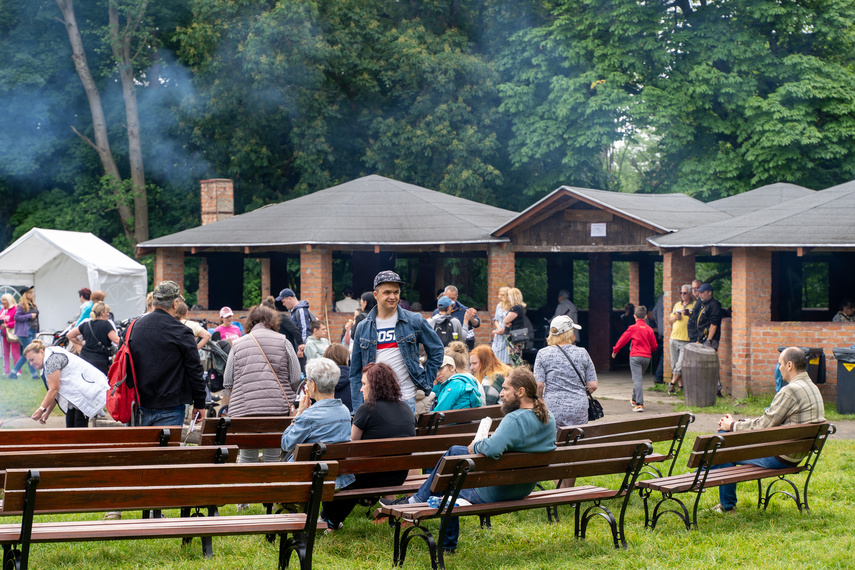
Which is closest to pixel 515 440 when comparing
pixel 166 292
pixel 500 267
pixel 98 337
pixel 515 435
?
pixel 515 435

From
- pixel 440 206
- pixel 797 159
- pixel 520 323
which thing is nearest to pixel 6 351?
pixel 440 206

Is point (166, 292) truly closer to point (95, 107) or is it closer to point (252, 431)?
point (252, 431)

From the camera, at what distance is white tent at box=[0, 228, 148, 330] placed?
21.1 meters

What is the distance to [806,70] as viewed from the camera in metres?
27.0

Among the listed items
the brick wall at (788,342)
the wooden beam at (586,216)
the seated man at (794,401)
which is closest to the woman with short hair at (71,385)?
the seated man at (794,401)

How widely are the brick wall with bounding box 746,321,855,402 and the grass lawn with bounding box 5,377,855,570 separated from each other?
6.61m

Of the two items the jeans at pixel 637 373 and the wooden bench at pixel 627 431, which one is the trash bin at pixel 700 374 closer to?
the jeans at pixel 637 373

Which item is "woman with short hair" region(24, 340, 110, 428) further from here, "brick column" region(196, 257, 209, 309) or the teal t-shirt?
"brick column" region(196, 257, 209, 309)

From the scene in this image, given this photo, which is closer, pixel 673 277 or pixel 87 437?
pixel 87 437

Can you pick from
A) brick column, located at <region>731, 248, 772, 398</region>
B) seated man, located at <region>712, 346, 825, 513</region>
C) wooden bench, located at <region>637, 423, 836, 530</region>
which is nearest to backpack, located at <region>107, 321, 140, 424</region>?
wooden bench, located at <region>637, 423, 836, 530</region>

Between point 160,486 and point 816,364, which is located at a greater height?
point 160,486

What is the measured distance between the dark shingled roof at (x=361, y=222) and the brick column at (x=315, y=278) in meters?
0.44

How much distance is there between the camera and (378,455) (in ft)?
19.2

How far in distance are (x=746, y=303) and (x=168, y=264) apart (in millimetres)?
12201
